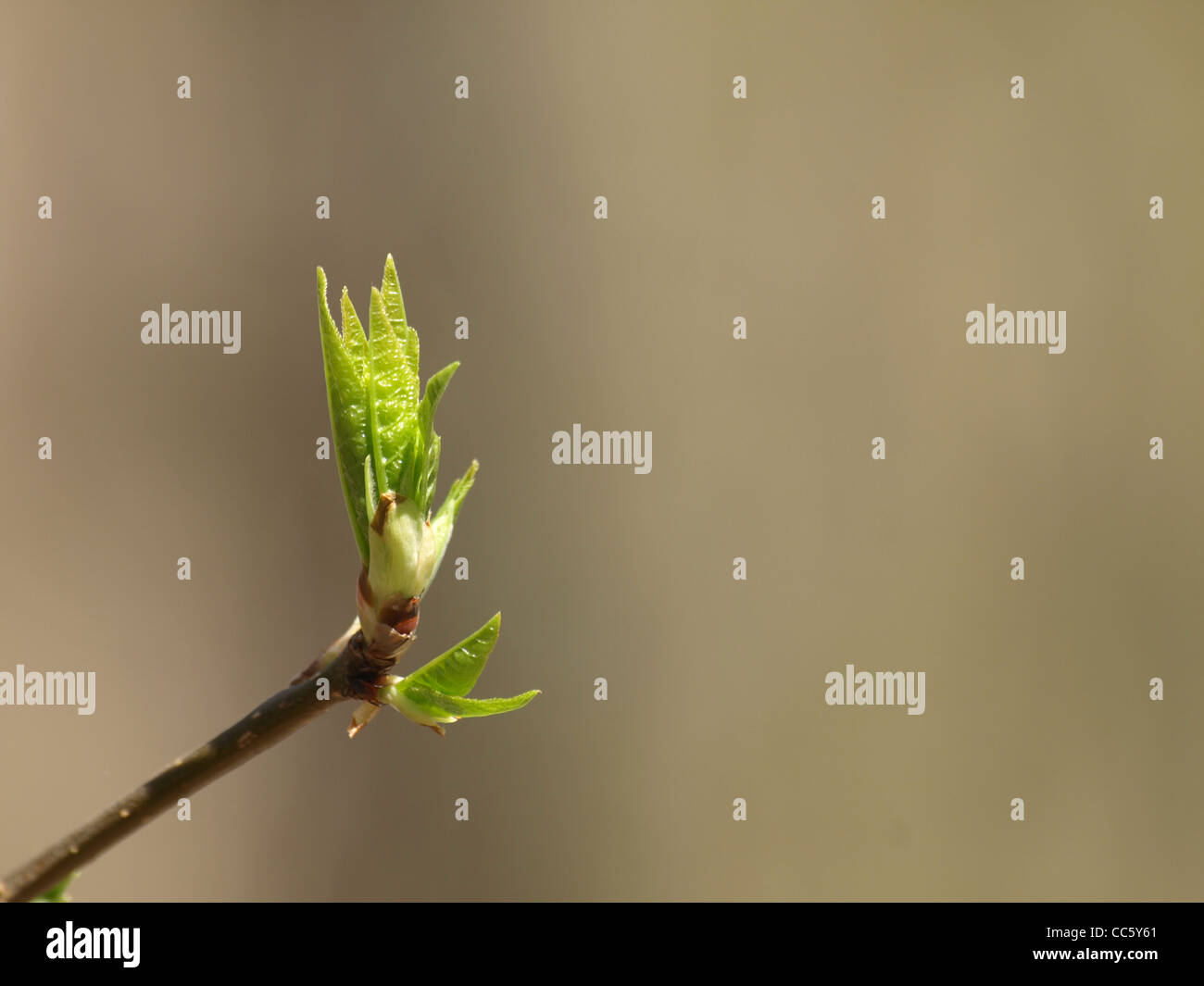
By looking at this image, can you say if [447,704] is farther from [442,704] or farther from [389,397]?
[389,397]

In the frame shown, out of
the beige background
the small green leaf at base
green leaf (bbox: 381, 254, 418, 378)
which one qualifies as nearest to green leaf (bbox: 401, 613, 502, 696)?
the small green leaf at base

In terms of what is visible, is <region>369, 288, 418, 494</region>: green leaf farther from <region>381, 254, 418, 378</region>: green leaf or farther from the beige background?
the beige background

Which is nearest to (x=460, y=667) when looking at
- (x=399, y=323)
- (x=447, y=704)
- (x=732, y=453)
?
(x=447, y=704)

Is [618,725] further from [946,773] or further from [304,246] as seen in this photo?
[304,246]

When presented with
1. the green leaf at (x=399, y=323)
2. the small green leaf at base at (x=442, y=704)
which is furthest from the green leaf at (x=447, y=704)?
the green leaf at (x=399, y=323)

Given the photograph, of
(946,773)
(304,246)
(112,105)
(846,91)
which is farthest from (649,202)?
(946,773)

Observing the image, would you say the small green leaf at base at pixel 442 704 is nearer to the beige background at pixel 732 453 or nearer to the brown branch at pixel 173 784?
the brown branch at pixel 173 784

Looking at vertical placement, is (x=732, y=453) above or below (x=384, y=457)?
above

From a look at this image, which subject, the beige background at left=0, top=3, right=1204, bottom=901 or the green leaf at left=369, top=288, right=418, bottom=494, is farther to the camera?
the beige background at left=0, top=3, right=1204, bottom=901
